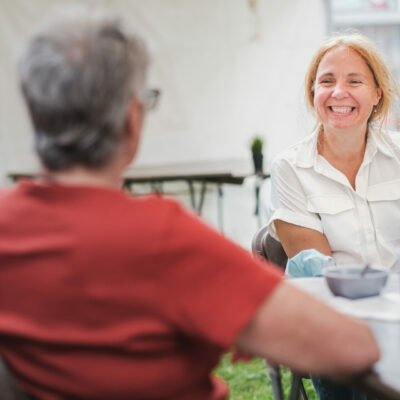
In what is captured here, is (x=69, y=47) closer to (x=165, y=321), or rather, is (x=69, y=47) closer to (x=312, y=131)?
(x=165, y=321)

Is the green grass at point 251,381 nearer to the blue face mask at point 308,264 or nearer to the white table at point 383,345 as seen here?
the blue face mask at point 308,264

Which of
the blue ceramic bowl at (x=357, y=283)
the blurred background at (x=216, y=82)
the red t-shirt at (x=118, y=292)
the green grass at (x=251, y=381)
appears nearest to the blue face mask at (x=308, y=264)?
the blue ceramic bowl at (x=357, y=283)

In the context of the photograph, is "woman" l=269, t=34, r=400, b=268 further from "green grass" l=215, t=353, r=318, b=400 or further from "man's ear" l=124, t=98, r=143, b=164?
"man's ear" l=124, t=98, r=143, b=164

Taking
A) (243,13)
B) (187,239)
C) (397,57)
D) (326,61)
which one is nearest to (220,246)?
(187,239)

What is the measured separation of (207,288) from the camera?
715 mm

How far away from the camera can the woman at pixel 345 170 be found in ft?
5.58

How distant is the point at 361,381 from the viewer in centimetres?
77

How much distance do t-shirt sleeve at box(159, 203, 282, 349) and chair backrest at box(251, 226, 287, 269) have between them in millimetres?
981

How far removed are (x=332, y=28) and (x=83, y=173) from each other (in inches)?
223

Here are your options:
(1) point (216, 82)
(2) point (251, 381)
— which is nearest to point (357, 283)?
(2) point (251, 381)

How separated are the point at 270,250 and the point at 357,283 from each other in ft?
2.26

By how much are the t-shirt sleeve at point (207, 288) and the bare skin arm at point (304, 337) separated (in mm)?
22

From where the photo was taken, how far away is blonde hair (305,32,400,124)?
1.86m

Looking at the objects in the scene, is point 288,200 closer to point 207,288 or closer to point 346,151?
point 346,151
